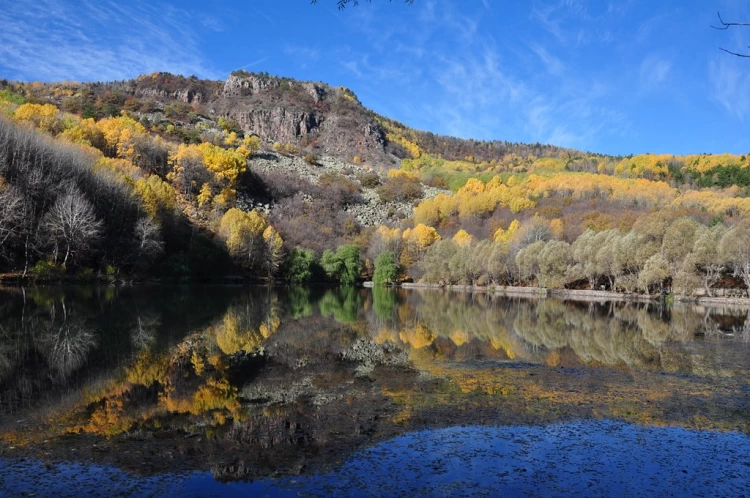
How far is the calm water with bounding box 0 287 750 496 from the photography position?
311 inches

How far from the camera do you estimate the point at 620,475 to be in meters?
8.37

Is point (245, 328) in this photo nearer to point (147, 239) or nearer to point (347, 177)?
point (147, 239)

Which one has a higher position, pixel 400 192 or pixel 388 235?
pixel 400 192

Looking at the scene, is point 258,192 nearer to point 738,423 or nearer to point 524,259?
point 524,259

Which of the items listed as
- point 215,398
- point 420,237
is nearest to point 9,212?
point 215,398

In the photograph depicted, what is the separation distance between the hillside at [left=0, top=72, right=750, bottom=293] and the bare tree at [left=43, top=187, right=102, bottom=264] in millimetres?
187

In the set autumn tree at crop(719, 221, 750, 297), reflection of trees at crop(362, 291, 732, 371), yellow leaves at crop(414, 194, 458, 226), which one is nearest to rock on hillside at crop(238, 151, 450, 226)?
yellow leaves at crop(414, 194, 458, 226)

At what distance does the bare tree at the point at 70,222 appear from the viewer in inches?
1866

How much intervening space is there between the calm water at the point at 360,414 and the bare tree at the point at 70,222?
91.4 ft

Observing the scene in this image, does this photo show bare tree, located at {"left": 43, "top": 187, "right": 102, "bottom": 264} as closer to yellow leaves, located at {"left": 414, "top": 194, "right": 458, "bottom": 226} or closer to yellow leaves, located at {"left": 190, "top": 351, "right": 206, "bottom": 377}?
yellow leaves, located at {"left": 190, "top": 351, "right": 206, "bottom": 377}

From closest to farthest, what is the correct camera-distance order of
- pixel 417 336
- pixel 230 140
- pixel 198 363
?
1. pixel 198 363
2. pixel 417 336
3. pixel 230 140

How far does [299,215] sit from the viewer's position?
11100 cm

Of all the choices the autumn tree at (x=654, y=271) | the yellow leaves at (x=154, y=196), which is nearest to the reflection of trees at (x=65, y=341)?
the yellow leaves at (x=154, y=196)

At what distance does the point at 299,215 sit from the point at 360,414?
4002 inches
